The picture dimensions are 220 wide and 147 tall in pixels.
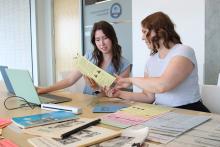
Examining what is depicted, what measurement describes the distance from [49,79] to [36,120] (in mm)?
4019

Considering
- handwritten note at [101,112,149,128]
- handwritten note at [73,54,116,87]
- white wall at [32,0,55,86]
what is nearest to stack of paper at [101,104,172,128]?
→ handwritten note at [101,112,149,128]

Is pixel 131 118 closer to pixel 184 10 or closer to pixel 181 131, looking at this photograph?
pixel 181 131

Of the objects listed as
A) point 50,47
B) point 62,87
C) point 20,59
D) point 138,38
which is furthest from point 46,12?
point 62,87

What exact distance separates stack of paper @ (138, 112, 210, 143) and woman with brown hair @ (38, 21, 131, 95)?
98 centimetres

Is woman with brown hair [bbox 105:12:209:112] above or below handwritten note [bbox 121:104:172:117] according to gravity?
above

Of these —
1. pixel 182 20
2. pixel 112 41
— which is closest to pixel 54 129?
pixel 112 41

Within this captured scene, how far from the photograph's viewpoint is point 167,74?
4.81ft

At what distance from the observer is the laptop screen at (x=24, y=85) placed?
58.6 inches

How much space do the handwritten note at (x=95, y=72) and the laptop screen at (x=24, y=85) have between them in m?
0.33

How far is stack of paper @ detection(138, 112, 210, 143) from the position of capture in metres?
0.96

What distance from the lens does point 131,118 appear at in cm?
121

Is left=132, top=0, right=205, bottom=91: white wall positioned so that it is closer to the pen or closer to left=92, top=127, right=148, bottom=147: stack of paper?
the pen

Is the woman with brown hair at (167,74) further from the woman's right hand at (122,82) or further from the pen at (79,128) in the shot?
the pen at (79,128)

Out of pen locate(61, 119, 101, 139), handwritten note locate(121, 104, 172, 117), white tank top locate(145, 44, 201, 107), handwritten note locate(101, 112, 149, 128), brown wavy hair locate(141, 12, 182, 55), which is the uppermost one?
brown wavy hair locate(141, 12, 182, 55)
